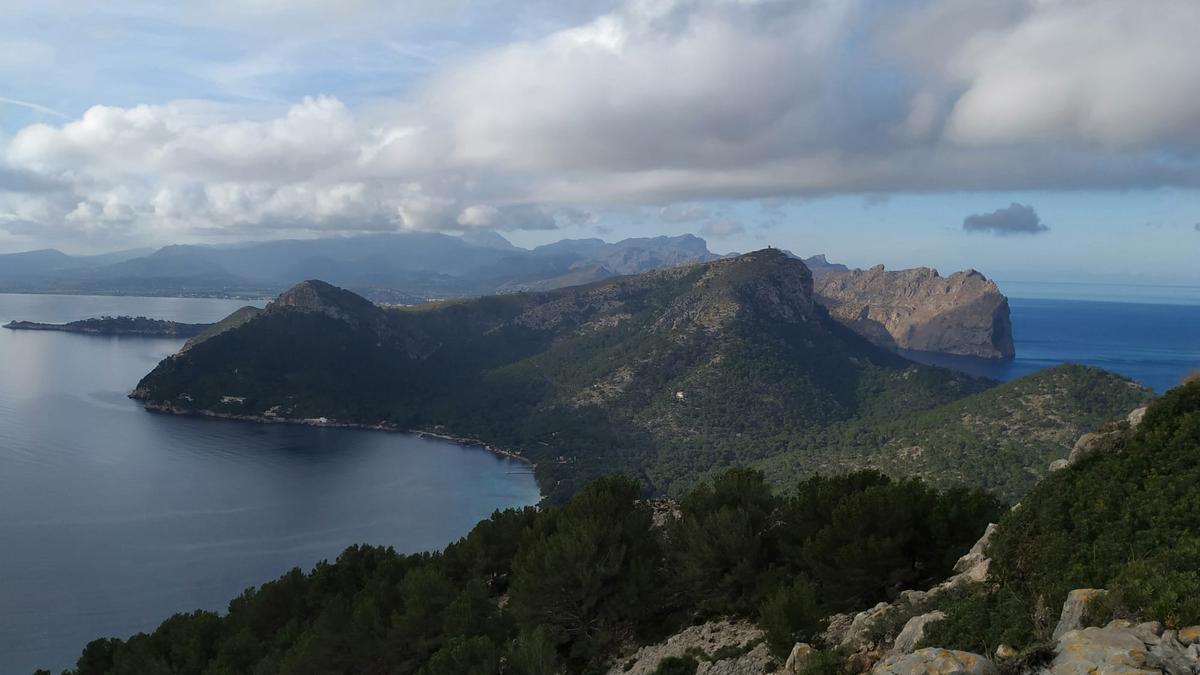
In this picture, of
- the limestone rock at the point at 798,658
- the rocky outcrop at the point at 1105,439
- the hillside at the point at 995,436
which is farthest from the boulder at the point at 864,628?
the hillside at the point at 995,436

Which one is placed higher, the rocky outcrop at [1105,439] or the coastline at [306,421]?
the rocky outcrop at [1105,439]

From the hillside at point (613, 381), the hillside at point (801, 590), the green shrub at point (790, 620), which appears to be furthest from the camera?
the hillside at point (613, 381)

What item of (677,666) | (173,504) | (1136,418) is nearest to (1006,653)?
(677,666)

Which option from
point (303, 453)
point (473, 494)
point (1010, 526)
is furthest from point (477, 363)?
point (1010, 526)

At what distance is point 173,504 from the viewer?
91.4 meters

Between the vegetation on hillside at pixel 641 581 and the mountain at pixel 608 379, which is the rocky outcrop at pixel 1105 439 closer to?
the vegetation on hillside at pixel 641 581

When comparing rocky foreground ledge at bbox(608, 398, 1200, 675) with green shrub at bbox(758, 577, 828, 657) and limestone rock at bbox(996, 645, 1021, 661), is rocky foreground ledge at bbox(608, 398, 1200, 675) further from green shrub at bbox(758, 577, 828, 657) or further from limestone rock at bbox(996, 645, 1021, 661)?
green shrub at bbox(758, 577, 828, 657)

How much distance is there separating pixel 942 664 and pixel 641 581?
557 inches

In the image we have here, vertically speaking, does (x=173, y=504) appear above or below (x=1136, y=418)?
below

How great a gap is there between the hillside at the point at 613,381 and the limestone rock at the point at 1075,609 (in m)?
95.4

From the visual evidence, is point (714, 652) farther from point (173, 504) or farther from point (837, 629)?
point (173, 504)

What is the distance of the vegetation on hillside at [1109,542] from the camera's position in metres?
9.87

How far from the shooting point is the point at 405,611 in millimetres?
26734

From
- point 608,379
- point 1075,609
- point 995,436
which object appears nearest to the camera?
point 1075,609
